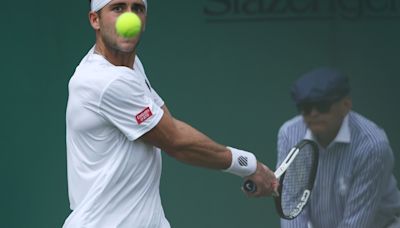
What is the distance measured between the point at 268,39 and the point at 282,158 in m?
0.62

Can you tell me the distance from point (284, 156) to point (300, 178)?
1.03 ft

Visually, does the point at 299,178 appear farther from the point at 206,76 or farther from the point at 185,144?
the point at 185,144

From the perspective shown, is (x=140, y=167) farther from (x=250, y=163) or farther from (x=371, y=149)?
(x=371, y=149)

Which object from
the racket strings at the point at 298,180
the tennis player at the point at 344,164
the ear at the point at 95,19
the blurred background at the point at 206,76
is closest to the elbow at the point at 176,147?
the ear at the point at 95,19

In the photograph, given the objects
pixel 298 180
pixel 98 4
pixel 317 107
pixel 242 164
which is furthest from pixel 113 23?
pixel 317 107

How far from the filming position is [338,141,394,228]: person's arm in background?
6.62m

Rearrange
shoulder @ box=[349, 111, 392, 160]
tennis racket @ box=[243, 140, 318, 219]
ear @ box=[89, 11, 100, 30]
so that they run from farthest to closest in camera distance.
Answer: shoulder @ box=[349, 111, 392, 160]
tennis racket @ box=[243, 140, 318, 219]
ear @ box=[89, 11, 100, 30]

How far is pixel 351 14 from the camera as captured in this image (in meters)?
6.77

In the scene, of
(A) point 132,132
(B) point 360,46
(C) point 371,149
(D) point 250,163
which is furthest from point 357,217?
(A) point 132,132

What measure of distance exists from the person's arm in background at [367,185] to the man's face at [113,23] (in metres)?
1.68

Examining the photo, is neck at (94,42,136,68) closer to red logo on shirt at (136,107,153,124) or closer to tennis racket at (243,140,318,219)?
red logo on shirt at (136,107,153,124)

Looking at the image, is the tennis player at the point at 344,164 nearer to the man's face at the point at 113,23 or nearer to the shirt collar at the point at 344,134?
the shirt collar at the point at 344,134

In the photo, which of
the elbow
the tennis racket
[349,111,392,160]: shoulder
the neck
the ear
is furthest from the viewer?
[349,111,392,160]: shoulder

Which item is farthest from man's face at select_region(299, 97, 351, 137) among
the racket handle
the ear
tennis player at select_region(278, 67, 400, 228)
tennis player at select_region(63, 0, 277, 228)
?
the ear
